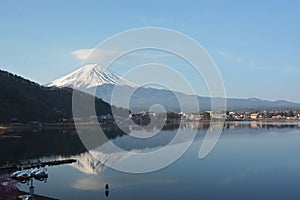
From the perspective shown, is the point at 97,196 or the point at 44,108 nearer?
the point at 97,196

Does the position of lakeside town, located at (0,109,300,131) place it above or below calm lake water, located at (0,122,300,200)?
above

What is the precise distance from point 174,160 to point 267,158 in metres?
2.88

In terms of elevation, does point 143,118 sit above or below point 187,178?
above

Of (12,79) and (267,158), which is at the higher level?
(12,79)

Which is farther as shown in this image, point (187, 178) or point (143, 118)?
point (143, 118)

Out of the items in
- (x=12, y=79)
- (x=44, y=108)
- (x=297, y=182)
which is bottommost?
(x=297, y=182)

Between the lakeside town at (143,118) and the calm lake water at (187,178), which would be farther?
the lakeside town at (143,118)

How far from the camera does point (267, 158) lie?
1168 centimetres

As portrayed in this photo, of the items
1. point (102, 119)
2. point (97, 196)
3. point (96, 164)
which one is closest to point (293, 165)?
point (96, 164)

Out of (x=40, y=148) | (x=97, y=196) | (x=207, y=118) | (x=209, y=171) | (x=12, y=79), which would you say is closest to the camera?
(x=97, y=196)

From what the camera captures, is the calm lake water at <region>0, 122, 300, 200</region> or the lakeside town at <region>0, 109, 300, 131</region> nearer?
the calm lake water at <region>0, 122, 300, 200</region>

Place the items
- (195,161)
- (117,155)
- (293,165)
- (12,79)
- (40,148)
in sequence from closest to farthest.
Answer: (293,165)
(195,161)
(117,155)
(40,148)
(12,79)

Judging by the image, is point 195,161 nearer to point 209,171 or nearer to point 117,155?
point 209,171

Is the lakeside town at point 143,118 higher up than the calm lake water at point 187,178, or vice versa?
the lakeside town at point 143,118
